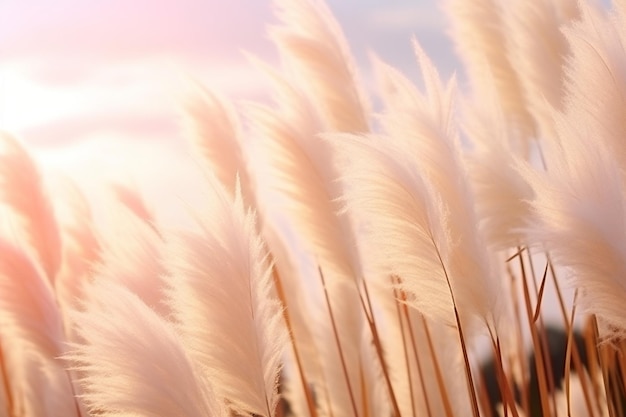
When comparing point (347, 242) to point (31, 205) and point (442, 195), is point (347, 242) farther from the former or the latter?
point (31, 205)

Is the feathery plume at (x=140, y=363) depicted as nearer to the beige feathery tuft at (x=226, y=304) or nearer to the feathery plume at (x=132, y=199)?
the beige feathery tuft at (x=226, y=304)

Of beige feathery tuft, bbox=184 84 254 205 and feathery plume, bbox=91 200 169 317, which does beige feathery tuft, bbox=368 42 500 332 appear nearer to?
feathery plume, bbox=91 200 169 317

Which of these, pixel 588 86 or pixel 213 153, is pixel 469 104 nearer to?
pixel 213 153

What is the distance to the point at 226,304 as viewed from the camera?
1620mm

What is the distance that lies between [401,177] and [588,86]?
41 cm

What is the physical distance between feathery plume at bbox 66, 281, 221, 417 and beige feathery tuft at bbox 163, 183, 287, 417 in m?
0.09

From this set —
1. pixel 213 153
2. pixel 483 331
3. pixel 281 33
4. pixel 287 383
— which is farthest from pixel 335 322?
pixel 483 331

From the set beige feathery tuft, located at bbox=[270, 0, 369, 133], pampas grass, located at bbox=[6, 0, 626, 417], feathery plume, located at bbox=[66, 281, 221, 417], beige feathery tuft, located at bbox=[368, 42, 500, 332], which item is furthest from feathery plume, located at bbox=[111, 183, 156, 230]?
feathery plume, located at bbox=[66, 281, 221, 417]

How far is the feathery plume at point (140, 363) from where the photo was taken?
1502 mm

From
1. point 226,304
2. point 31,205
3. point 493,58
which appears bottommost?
point 226,304

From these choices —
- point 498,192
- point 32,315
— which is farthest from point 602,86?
point 32,315

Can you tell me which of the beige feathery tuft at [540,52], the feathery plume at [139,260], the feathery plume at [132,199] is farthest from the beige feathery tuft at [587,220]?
the feathery plume at [132,199]

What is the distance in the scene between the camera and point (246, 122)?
238 centimetres

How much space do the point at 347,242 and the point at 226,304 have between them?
2.54 ft
